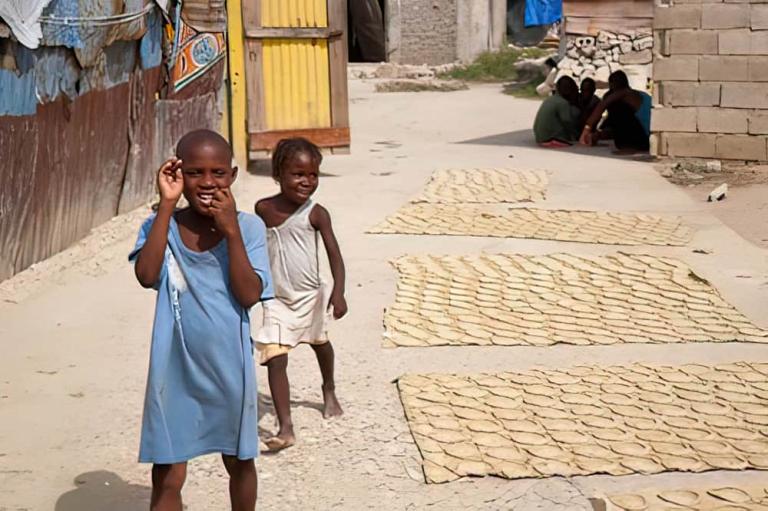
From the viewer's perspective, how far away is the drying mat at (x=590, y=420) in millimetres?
4004

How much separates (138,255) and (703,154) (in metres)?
9.44

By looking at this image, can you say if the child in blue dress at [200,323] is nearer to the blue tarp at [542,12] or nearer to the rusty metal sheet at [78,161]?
the rusty metal sheet at [78,161]

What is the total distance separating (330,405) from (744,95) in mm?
8050

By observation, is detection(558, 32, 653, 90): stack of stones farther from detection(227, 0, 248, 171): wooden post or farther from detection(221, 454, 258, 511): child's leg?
detection(221, 454, 258, 511): child's leg

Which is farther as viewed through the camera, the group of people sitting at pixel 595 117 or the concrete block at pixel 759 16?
the group of people sitting at pixel 595 117

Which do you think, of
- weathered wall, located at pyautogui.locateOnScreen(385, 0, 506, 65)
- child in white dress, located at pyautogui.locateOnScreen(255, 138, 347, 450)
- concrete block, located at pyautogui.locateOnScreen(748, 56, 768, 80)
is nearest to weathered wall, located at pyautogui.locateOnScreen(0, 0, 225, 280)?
child in white dress, located at pyautogui.locateOnScreen(255, 138, 347, 450)

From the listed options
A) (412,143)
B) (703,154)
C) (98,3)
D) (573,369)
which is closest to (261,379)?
(573,369)

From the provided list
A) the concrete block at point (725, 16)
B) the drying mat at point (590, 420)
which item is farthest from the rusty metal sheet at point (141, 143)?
the concrete block at point (725, 16)

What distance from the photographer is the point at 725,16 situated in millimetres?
11305

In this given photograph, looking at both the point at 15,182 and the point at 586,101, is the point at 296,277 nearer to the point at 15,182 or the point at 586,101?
the point at 15,182

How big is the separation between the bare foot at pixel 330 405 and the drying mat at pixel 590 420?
29cm

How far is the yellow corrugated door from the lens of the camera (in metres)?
10.8

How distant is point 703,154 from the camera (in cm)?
1161

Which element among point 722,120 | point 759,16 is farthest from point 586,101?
point 759,16
